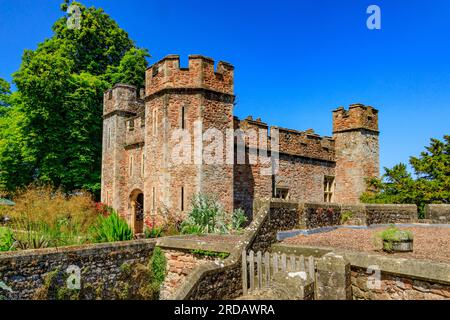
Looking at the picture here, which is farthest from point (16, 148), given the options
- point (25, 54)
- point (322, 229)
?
point (322, 229)

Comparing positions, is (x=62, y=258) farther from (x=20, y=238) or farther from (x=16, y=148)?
(x=16, y=148)

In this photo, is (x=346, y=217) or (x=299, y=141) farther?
(x=299, y=141)

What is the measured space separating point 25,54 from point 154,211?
46.3ft

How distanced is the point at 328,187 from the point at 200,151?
930 cm

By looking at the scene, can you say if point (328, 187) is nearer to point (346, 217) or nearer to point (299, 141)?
point (299, 141)

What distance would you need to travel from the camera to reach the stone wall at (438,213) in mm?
12203

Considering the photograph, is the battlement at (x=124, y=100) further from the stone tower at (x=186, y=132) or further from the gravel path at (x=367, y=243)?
the gravel path at (x=367, y=243)

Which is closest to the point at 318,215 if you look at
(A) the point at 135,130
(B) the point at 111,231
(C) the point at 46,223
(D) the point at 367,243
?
(D) the point at 367,243

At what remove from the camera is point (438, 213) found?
1235 cm

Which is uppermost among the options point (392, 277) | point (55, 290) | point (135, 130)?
point (135, 130)

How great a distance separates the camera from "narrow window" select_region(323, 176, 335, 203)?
1919cm

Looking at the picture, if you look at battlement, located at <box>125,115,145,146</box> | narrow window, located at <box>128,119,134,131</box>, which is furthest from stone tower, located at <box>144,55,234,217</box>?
narrow window, located at <box>128,119,134,131</box>

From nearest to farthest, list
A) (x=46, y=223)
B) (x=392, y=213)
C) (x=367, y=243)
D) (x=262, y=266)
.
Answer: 1. (x=262, y=266)
2. (x=367, y=243)
3. (x=46, y=223)
4. (x=392, y=213)

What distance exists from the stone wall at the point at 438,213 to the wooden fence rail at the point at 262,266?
320 inches
